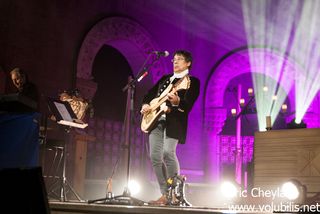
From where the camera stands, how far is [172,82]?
192 inches

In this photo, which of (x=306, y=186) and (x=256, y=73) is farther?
(x=256, y=73)

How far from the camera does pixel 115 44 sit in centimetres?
979

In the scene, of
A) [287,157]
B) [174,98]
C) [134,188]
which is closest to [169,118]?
[174,98]

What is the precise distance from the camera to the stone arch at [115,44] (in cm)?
850

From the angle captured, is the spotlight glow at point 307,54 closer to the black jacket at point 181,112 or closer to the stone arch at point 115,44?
the stone arch at point 115,44

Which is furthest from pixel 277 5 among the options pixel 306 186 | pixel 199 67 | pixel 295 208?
pixel 295 208

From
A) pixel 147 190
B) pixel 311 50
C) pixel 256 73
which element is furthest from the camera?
pixel 256 73

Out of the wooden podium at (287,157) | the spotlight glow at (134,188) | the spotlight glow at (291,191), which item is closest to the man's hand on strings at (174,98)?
the wooden podium at (287,157)

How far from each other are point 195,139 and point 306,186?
5943mm

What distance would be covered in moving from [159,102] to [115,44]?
17.2 ft

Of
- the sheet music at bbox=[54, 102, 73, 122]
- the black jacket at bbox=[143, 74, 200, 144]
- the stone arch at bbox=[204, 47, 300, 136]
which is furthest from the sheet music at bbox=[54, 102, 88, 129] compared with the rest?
the stone arch at bbox=[204, 47, 300, 136]

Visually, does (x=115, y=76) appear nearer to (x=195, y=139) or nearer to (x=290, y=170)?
(x=195, y=139)

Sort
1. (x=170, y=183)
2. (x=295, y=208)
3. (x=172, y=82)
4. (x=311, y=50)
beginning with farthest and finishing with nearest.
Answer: (x=311, y=50) → (x=172, y=82) → (x=170, y=183) → (x=295, y=208)

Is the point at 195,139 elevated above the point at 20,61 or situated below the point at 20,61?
below
